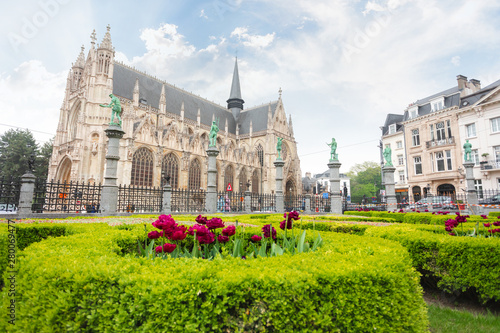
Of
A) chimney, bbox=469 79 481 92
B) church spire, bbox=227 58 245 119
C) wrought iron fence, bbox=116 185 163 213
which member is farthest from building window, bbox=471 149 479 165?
church spire, bbox=227 58 245 119

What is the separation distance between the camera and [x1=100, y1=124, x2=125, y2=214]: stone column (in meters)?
11.0

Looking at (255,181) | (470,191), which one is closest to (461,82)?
(470,191)

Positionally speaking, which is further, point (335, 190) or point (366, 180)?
point (366, 180)

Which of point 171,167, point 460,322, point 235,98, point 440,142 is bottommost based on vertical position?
point 460,322

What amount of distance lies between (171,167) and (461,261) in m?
28.4

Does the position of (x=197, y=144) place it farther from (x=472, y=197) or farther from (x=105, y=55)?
(x=472, y=197)

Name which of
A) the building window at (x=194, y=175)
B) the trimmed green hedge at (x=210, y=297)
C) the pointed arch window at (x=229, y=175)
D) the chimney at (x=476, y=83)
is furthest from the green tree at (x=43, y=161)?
the chimney at (x=476, y=83)

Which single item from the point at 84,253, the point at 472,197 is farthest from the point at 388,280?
the point at 472,197

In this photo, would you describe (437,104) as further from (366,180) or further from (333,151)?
(366,180)

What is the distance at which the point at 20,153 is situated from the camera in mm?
38250

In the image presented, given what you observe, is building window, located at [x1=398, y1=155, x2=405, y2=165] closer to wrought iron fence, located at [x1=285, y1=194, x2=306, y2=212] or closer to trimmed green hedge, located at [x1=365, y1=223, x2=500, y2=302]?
wrought iron fence, located at [x1=285, y1=194, x2=306, y2=212]

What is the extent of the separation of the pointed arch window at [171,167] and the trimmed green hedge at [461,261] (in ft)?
88.7

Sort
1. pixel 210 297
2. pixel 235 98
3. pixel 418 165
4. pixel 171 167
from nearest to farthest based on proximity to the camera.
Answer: pixel 210 297, pixel 171 167, pixel 418 165, pixel 235 98

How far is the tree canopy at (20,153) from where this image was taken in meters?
36.4
